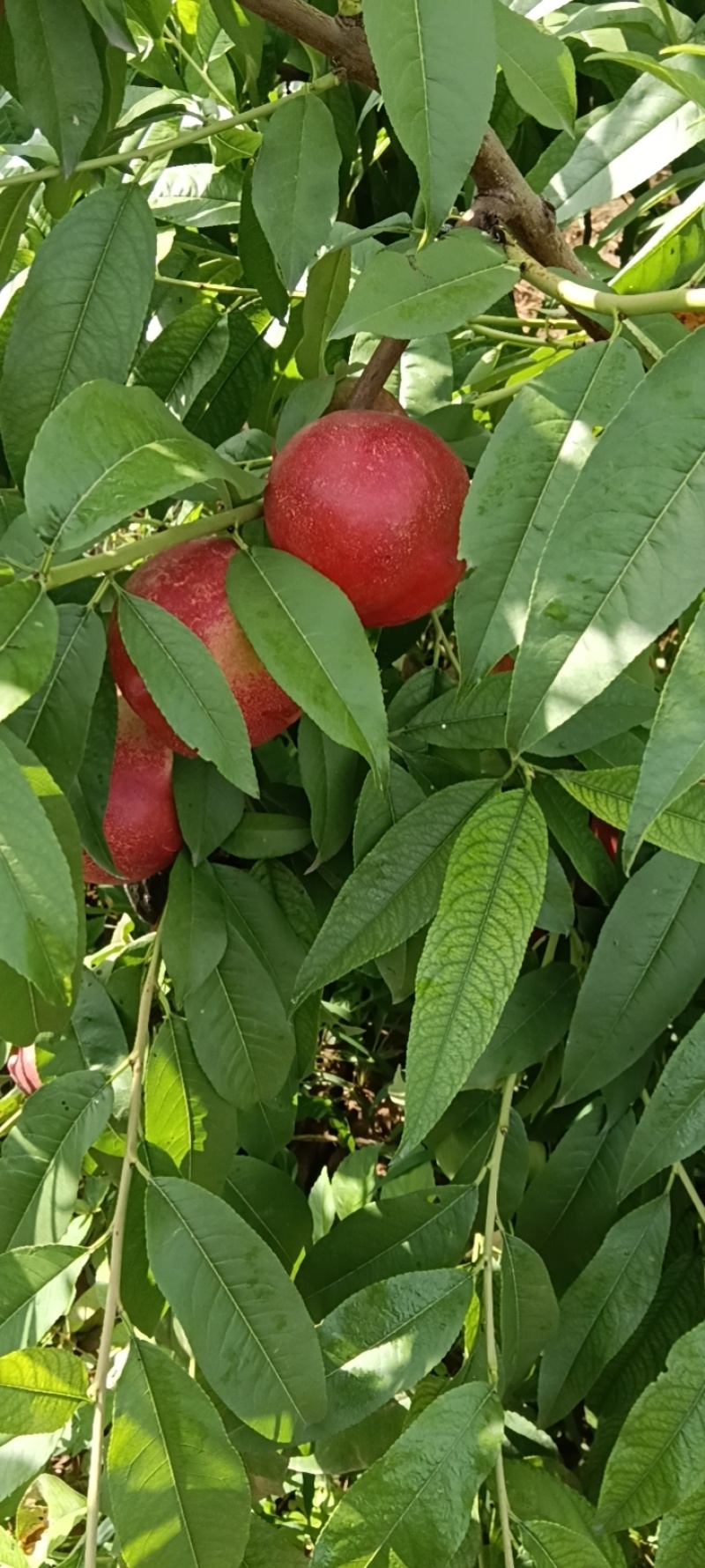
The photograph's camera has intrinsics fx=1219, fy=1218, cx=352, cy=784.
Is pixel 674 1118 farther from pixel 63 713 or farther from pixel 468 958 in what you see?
pixel 63 713

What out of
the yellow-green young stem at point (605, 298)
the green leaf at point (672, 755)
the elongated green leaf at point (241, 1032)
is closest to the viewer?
the green leaf at point (672, 755)

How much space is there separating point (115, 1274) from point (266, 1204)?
6.7 inches

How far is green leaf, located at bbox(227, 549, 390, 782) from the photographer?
1.52 feet

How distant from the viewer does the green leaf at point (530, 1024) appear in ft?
2.35

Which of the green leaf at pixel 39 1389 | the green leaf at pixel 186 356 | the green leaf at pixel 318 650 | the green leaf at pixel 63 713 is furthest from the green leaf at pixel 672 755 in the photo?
the green leaf at pixel 186 356

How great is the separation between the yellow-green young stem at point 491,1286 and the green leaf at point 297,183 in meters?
0.46

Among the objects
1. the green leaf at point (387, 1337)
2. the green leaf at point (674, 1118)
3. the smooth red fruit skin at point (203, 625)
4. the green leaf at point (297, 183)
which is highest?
the green leaf at point (297, 183)

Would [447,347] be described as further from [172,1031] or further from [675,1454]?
[675,1454]

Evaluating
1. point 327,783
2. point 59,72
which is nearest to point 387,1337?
point 327,783

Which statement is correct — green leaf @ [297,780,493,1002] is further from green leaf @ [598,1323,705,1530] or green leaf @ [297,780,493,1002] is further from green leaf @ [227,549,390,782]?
green leaf @ [598,1323,705,1530]

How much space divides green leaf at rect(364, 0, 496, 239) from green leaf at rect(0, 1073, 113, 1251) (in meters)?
0.45

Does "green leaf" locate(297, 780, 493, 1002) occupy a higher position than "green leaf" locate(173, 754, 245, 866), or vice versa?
"green leaf" locate(173, 754, 245, 866)

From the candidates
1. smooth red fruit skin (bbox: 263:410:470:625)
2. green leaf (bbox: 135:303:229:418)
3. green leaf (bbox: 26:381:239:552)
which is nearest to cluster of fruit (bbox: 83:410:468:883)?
smooth red fruit skin (bbox: 263:410:470:625)

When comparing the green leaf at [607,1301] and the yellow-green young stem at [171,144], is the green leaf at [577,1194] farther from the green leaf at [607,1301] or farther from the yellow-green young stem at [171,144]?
the yellow-green young stem at [171,144]
